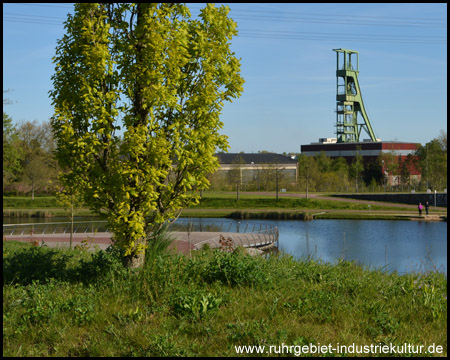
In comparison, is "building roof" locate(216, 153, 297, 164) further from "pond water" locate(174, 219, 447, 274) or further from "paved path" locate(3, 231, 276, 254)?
"paved path" locate(3, 231, 276, 254)

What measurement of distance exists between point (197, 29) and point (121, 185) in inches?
114

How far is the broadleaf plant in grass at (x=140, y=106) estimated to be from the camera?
7.66 m

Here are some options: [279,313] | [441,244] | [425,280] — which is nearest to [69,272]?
[279,313]

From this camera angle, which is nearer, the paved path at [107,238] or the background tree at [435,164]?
the paved path at [107,238]

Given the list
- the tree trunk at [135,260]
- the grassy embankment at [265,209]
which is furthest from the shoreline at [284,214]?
the tree trunk at [135,260]

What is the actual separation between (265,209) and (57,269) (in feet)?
131

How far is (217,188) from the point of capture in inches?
2475

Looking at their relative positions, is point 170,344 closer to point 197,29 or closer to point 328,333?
point 328,333

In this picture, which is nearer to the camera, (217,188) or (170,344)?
(170,344)

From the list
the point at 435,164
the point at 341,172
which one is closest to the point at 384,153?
the point at 341,172

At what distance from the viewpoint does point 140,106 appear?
327 inches

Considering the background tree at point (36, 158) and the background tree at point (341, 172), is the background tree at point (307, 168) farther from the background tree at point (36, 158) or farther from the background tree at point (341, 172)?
the background tree at point (36, 158)

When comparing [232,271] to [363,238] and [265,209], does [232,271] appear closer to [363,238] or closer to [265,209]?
[363,238]

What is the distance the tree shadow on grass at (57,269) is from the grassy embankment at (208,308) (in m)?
0.03
